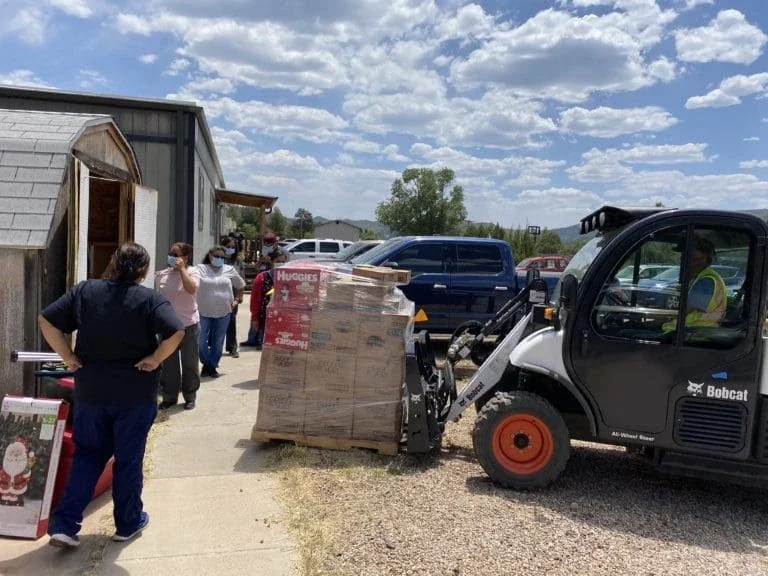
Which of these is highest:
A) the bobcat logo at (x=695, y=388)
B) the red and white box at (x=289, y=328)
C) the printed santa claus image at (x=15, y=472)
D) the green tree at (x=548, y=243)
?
the green tree at (x=548, y=243)

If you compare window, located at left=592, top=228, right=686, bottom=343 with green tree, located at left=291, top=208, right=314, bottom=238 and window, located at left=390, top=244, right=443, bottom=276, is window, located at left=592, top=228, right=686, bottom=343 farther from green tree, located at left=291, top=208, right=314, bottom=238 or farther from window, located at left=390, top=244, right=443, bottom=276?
green tree, located at left=291, top=208, right=314, bottom=238

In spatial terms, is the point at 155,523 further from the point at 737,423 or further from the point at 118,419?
the point at 737,423

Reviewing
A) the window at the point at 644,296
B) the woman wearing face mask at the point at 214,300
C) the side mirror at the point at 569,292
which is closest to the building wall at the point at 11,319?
the woman wearing face mask at the point at 214,300

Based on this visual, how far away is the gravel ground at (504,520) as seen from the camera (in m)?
3.63

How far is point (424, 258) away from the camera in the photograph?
10094 millimetres

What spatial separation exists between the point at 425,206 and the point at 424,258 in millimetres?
58362

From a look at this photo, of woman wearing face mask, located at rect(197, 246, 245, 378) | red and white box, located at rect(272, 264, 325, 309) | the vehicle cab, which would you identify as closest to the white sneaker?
red and white box, located at rect(272, 264, 325, 309)

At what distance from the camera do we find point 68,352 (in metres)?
3.53

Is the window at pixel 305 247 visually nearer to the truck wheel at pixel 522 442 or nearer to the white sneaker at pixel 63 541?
the truck wheel at pixel 522 442

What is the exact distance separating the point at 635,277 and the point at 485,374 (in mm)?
1344

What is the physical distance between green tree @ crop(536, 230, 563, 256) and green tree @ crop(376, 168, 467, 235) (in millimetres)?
11777

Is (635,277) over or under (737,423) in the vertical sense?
over

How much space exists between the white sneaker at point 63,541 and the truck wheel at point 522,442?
2.69 meters

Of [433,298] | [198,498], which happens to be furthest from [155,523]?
[433,298]
